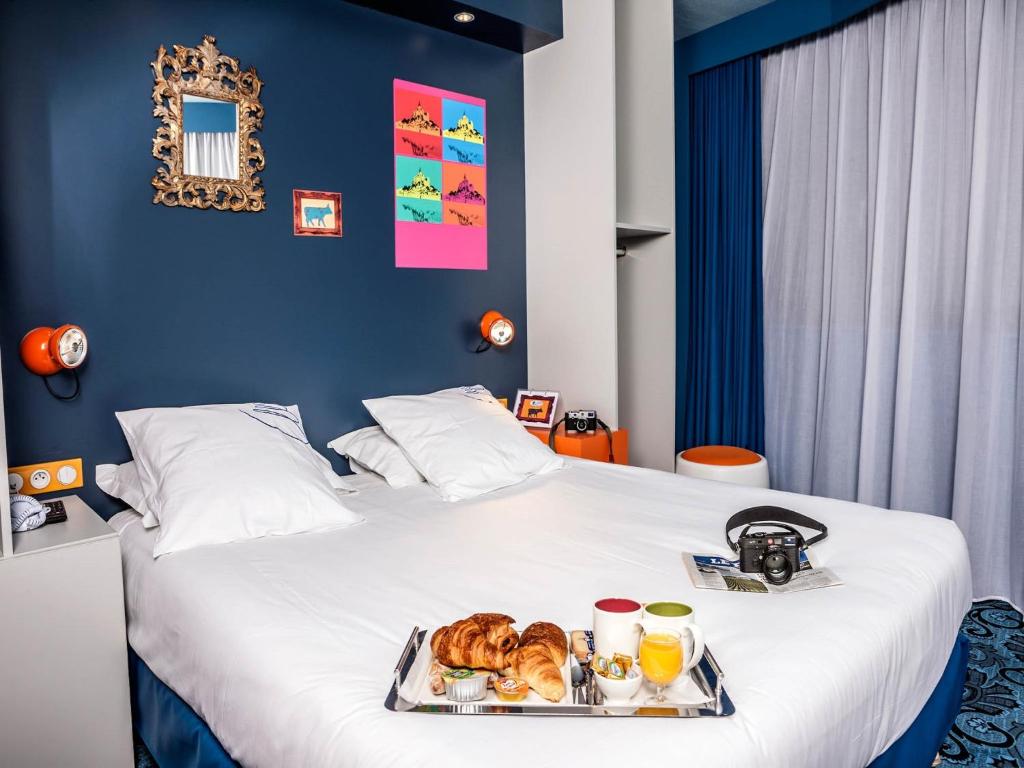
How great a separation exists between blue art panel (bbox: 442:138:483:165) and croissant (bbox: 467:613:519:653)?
7.80 ft

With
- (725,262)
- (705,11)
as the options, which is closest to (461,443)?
(725,262)

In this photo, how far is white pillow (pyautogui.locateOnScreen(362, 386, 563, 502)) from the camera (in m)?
2.43

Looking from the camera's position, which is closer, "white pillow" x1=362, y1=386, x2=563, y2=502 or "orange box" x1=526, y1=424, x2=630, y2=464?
"white pillow" x1=362, y1=386, x2=563, y2=502

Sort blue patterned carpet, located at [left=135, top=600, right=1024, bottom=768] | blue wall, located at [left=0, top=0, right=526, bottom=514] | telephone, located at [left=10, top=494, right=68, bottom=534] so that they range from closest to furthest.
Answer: telephone, located at [left=10, top=494, right=68, bottom=534] < blue patterned carpet, located at [left=135, top=600, right=1024, bottom=768] < blue wall, located at [left=0, top=0, right=526, bottom=514]

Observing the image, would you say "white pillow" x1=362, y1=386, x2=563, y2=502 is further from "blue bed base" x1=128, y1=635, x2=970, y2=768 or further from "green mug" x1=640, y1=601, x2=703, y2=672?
"green mug" x1=640, y1=601, x2=703, y2=672

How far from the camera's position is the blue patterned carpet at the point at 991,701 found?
1.91 meters

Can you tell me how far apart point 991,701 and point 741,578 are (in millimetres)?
1201

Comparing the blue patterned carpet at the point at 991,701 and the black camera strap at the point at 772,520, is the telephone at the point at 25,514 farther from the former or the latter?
the black camera strap at the point at 772,520

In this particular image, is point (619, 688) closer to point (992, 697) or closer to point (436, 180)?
point (992, 697)

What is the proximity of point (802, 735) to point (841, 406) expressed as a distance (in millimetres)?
2574

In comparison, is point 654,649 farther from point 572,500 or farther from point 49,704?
point 49,704

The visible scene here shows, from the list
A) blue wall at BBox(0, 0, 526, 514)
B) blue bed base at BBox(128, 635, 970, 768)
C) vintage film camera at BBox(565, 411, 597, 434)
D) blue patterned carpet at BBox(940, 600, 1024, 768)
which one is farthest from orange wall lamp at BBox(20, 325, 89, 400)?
blue patterned carpet at BBox(940, 600, 1024, 768)

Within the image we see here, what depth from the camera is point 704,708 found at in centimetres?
107

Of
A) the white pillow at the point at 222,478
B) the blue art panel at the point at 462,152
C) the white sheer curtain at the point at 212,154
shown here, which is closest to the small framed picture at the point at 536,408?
the blue art panel at the point at 462,152
